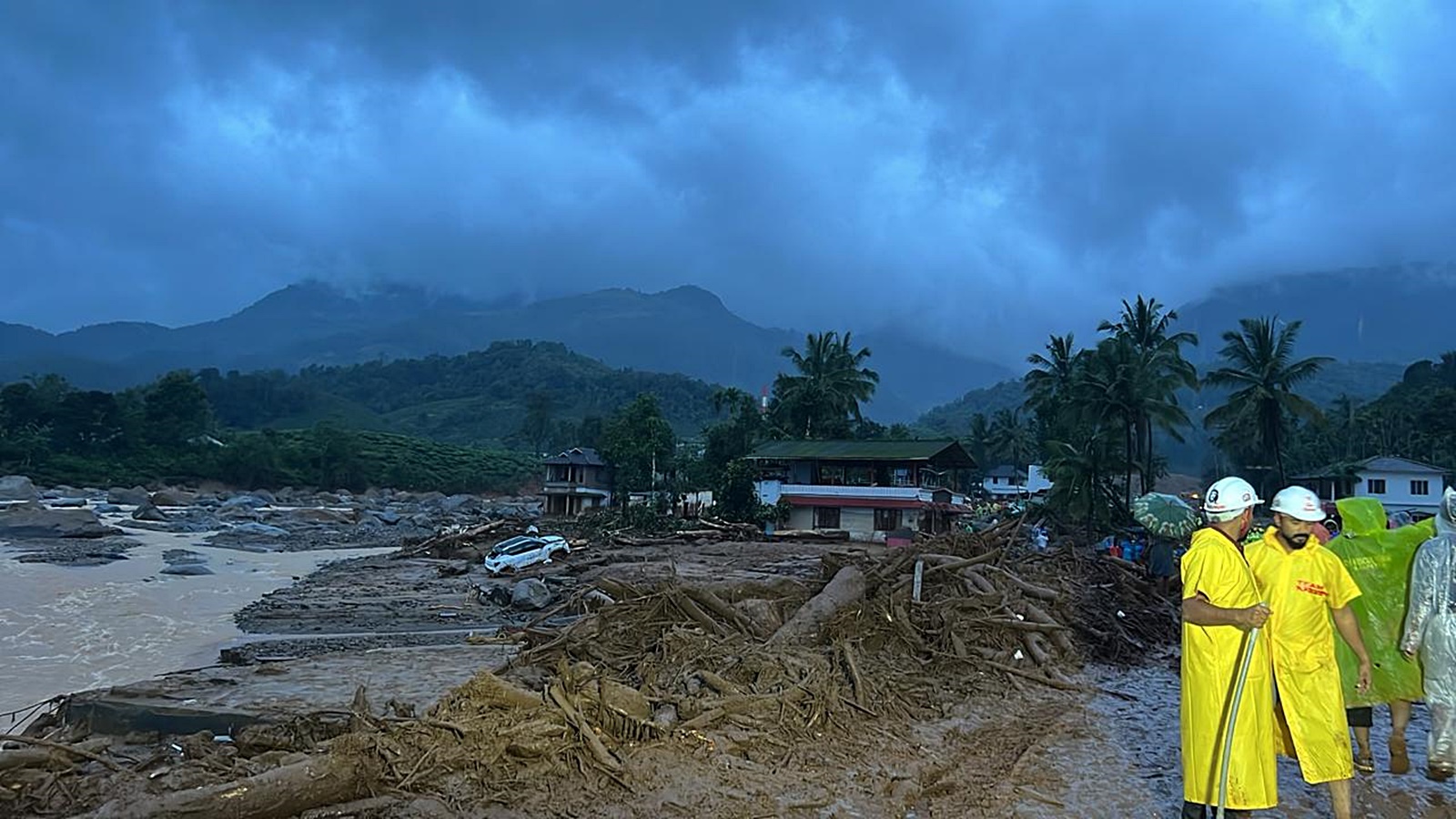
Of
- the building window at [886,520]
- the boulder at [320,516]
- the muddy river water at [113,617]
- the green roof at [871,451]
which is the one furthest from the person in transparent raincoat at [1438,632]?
the boulder at [320,516]

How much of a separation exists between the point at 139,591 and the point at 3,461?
188ft

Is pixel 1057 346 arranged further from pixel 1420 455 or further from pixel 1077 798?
pixel 1077 798

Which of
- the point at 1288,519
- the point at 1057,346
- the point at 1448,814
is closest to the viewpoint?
the point at 1288,519

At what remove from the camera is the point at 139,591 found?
76.8 ft

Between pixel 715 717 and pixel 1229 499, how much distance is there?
4.45 meters

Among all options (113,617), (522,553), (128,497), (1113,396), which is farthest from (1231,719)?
(128,497)

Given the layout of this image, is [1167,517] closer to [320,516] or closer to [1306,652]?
[1306,652]

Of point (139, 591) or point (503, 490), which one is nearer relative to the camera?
point (139, 591)

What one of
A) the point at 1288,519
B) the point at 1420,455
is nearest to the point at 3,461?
the point at 1288,519

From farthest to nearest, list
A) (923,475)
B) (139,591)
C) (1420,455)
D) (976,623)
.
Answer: (1420,455) < (923,475) < (139,591) < (976,623)

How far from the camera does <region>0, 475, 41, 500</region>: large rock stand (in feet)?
179

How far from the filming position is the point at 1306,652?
15.7 feet

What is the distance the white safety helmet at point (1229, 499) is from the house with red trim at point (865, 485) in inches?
1338

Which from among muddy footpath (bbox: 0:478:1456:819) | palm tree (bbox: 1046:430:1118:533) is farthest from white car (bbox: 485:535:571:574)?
palm tree (bbox: 1046:430:1118:533)
